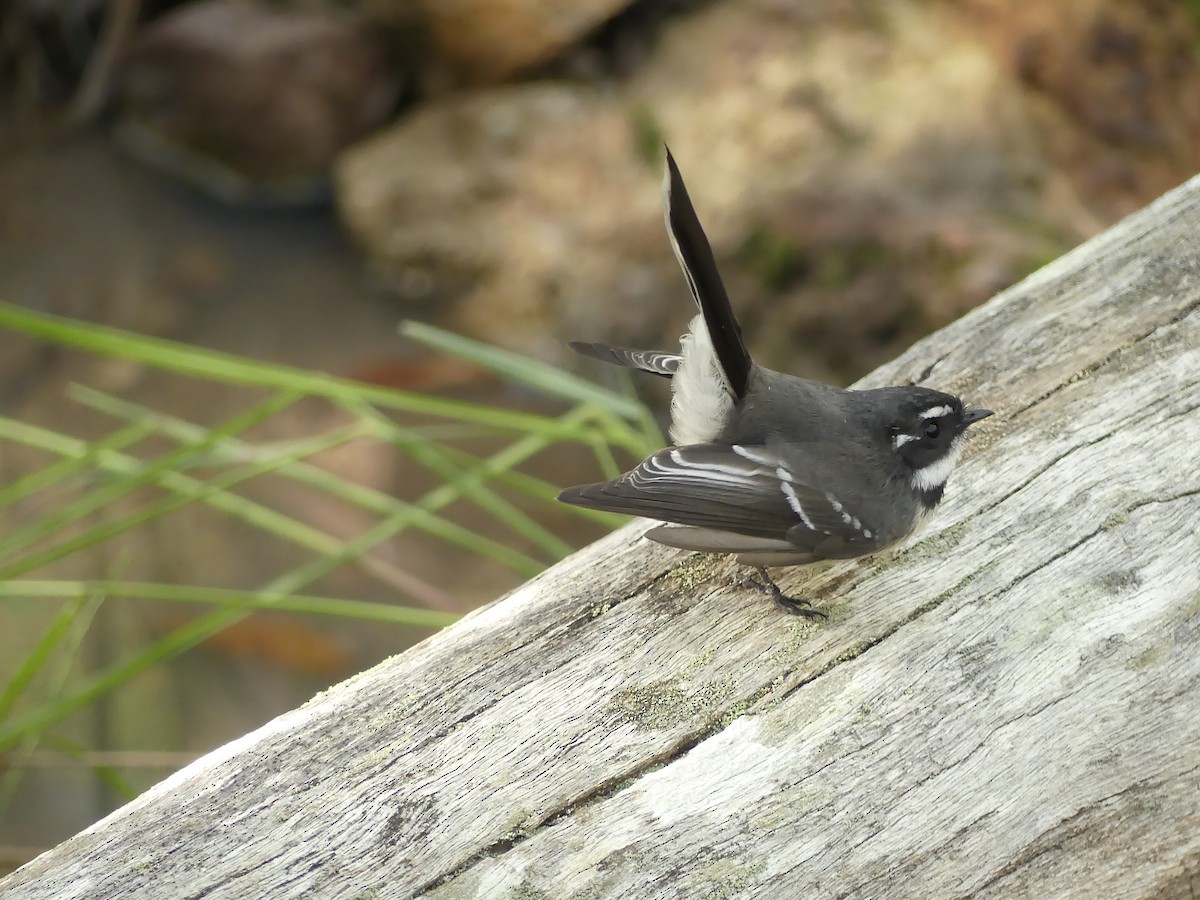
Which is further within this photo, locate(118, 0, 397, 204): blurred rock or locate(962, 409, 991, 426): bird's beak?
locate(118, 0, 397, 204): blurred rock

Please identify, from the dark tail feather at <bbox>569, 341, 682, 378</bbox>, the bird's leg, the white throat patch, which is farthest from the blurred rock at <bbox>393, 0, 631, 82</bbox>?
the bird's leg

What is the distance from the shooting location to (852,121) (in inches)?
208

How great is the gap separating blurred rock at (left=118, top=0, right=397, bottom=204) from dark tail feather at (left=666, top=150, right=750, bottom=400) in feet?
14.1

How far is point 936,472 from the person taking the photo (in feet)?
8.06

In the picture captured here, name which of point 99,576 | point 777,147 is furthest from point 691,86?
point 99,576

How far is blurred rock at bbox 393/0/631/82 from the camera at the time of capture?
5.68 meters

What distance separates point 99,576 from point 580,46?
11.7 feet

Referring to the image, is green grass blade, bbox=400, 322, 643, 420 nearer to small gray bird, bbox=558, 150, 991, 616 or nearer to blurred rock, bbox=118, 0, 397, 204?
small gray bird, bbox=558, 150, 991, 616

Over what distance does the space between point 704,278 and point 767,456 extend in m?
0.48

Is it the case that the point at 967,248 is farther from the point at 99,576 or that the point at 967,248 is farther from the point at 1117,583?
the point at 99,576

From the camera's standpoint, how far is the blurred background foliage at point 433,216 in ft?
15.2

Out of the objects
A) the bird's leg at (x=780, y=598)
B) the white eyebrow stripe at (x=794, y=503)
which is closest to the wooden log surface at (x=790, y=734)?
the bird's leg at (x=780, y=598)

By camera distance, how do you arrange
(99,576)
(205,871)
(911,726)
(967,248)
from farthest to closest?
(967,248), (99,576), (911,726), (205,871)

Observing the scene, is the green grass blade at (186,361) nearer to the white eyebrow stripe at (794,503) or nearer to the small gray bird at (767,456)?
the small gray bird at (767,456)
